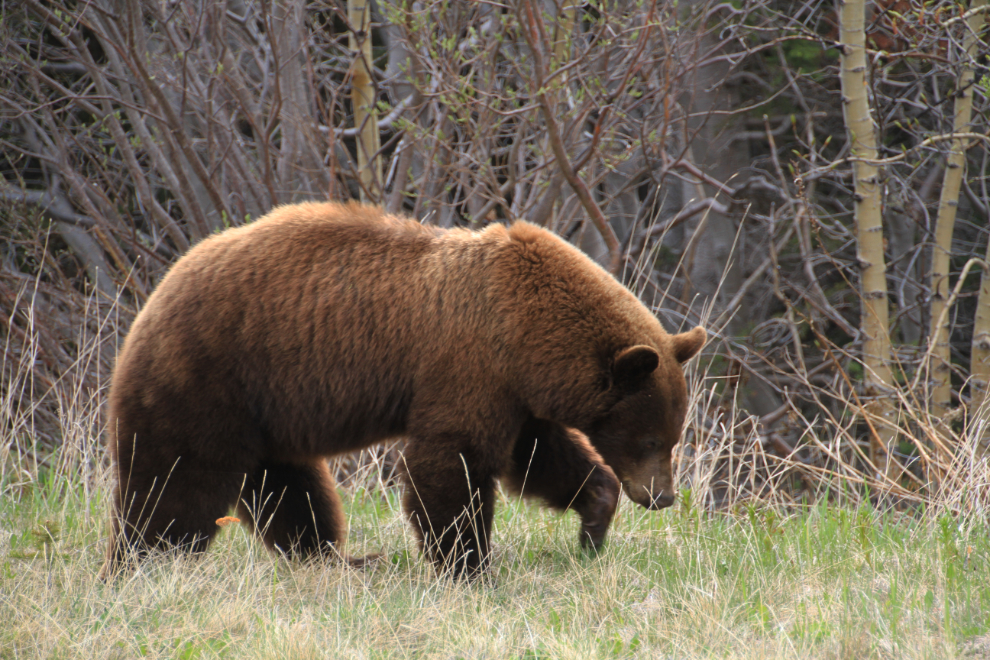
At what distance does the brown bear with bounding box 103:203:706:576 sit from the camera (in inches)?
151

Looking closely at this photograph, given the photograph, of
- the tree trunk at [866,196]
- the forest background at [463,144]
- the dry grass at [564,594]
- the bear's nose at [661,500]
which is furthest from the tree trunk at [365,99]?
the tree trunk at [866,196]

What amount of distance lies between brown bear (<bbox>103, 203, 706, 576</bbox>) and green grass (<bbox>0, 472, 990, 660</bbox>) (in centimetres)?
32

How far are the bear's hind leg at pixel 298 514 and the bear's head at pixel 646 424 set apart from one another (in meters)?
1.40

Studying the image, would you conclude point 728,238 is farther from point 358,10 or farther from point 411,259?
point 411,259

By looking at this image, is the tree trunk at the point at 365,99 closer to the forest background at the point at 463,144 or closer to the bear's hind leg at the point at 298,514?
the forest background at the point at 463,144

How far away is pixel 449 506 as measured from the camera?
3.86m

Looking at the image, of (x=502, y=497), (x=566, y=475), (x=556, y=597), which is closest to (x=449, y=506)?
(x=556, y=597)

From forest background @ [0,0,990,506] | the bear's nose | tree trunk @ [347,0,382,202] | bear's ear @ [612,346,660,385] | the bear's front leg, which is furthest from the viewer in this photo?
tree trunk @ [347,0,382,202]

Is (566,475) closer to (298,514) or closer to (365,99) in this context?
(298,514)

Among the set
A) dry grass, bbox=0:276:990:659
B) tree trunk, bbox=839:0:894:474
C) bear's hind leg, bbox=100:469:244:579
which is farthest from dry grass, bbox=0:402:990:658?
tree trunk, bbox=839:0:894:474

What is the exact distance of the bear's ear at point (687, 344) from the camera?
4055mm

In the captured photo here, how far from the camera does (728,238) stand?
10.3m

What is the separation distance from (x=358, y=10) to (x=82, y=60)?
6.28 ft

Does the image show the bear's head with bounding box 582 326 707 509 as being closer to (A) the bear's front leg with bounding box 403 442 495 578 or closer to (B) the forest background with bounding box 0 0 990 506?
(A) the bear's front leg with bounding box 403 442 495 578
